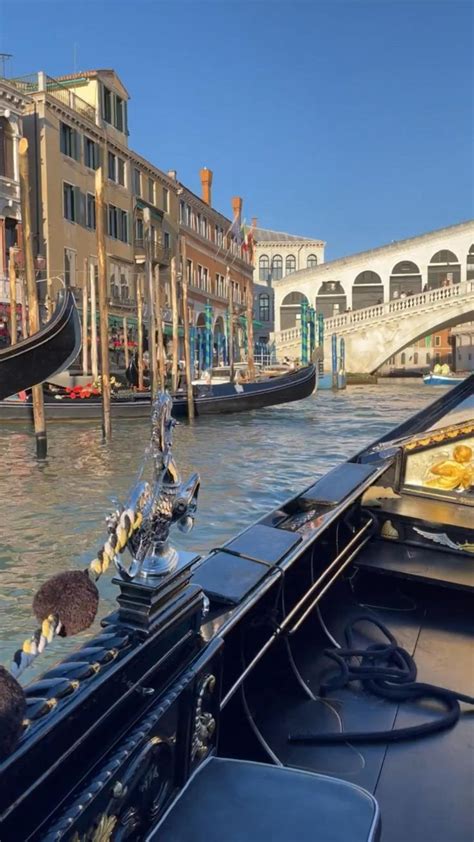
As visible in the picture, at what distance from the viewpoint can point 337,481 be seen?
181 centimetres

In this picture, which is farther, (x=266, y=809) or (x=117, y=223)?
(x=117, y=223)

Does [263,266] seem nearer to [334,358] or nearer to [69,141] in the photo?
[334,358]

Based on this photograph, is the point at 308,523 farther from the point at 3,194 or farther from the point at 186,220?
the point at 186,220

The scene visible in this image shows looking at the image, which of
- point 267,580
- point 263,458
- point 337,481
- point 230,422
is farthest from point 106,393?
point 267,580

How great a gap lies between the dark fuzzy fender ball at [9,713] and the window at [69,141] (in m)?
12.4

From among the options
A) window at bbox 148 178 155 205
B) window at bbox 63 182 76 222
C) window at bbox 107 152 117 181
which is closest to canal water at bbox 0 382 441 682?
window at bbox 63 182 76 222

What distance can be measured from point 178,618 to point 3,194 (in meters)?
10.8

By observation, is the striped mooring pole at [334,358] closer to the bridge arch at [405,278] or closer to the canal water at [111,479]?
the canal water at [111,479]

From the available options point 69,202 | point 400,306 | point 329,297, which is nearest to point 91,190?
point 69,202

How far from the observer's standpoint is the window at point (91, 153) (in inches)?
492

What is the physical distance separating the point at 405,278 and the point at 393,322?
7.81m

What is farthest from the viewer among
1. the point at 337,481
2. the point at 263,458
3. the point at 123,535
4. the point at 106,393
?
the point at 106,393

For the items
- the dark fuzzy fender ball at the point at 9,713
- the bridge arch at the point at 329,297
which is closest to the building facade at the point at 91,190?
the dark fuzzy fender ball at the point at 9,713

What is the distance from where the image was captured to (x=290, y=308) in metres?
25.6
